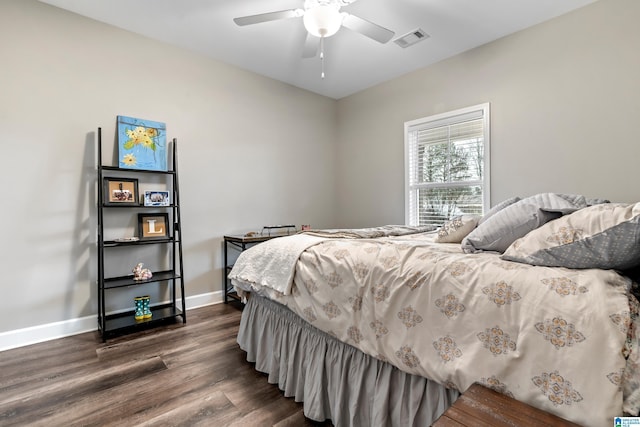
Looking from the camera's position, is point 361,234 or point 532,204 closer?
point 532,204

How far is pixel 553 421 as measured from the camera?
773mm

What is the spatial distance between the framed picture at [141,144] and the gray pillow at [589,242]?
9.47ft

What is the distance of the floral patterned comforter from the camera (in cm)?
77

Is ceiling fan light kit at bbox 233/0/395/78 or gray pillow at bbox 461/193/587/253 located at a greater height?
ceiling fan light kit at bbox 233/0/395/78

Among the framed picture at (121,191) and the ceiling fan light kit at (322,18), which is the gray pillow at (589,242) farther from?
the framed picture at (121,191)

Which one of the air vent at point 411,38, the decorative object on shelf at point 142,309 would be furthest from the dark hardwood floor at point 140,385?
the air vent at point 411,38

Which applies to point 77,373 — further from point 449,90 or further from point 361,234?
point 449,90

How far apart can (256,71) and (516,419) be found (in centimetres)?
377

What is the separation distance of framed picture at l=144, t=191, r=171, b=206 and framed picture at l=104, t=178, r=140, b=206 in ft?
0.26

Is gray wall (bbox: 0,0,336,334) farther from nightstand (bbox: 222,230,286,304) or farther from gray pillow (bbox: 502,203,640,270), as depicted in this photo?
gray pillow (bbox: 502,203,640,270)

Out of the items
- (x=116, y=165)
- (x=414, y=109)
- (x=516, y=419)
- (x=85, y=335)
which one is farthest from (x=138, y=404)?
(x=414, y=109)

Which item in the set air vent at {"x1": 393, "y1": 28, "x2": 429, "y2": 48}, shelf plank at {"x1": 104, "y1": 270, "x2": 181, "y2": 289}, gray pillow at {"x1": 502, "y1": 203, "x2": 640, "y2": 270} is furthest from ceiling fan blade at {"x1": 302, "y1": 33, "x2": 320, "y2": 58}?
shelf plank at {"x1": 104, "y1": 270, "x2": 181, "y2": 289}

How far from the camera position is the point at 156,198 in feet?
9.45

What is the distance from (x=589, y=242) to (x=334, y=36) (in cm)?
267
